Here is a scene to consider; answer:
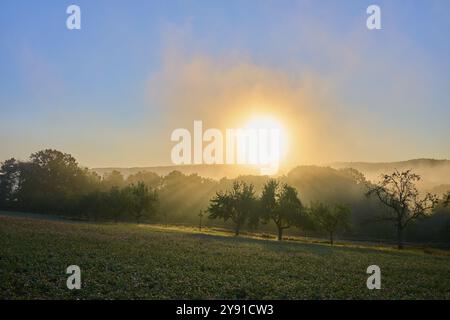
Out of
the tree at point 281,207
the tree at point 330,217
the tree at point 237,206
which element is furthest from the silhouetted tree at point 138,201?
the tree at point 330,217

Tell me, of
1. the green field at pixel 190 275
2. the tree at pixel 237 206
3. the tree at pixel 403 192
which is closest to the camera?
the green field at pixel 190 275

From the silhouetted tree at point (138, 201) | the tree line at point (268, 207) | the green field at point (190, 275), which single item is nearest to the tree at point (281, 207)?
the tree line at point (268, 207)

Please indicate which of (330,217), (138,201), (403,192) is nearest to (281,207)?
(330,217)

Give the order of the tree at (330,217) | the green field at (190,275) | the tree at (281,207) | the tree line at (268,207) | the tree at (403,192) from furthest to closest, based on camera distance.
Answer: the tree at (330,217), the tree at (281,207), the tree line at (268,207), the tree at (403,192), the green field at (190,275)

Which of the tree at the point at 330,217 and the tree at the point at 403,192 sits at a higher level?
the tree at the point at 403,192

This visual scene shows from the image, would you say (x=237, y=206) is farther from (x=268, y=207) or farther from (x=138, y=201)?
(x=138, y=201)

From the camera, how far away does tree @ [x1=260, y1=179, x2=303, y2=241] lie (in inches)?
3639

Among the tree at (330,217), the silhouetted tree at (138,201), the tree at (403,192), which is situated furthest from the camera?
the silhouetted tree at (138,201)

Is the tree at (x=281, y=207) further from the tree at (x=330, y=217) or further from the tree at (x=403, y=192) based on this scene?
the tree at (x=403, y=192)

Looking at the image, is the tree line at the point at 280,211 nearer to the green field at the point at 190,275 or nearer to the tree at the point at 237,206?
the tree at the point at 237,206

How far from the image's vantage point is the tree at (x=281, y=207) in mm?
92438

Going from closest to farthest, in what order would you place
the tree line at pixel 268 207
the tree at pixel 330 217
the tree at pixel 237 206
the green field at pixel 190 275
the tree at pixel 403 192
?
the green field at pixel 190 275 → the tree at pixel 403 192 → the tree line at pixel 268 207 → the tree at pixel 330 217 → the tree at pixel 237 206

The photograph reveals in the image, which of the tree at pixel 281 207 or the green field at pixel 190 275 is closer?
the green field at pixel 190 275

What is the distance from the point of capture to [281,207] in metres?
93.5
